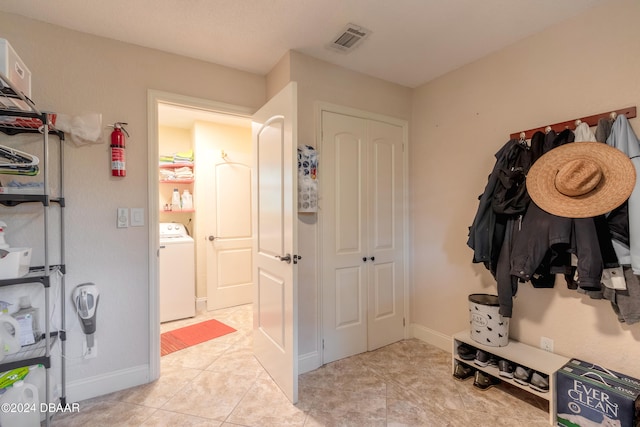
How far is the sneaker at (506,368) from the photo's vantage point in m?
1.91

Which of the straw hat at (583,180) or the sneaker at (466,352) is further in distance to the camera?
the sneaker at (466,352)

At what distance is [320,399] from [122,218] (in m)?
1.85

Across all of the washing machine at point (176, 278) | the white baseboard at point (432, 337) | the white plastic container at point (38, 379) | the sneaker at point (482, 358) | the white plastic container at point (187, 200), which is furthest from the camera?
the white plastic container at point (187, 200)

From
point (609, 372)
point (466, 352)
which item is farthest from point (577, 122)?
point (466, 352)

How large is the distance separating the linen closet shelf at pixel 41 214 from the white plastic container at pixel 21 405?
6 centimetres

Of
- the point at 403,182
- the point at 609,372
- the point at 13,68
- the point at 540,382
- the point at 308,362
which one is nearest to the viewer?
the point at 13,68

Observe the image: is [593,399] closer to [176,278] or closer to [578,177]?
[578,177]

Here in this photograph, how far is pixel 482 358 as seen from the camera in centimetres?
205

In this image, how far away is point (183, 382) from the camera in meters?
2.12

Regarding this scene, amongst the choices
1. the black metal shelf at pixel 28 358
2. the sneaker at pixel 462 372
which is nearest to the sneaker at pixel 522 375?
the sneaker at pixel 462 372

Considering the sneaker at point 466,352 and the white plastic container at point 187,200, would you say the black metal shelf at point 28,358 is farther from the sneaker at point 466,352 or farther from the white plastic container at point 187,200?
the sneaker at point 466,352

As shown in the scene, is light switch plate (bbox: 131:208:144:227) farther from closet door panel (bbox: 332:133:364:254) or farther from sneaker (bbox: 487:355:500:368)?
sneaker (bbox: 487:355:500:368)

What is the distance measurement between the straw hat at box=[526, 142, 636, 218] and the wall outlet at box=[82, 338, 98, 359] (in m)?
2.98

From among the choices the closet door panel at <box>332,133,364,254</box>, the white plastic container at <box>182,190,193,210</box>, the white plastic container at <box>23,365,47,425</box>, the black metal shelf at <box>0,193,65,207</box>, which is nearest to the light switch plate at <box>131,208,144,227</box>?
the black metal shelf at <box>0,193,65,207</box>
